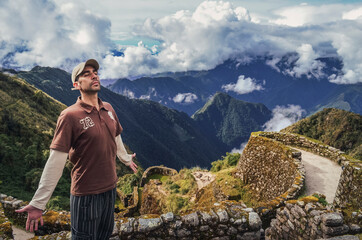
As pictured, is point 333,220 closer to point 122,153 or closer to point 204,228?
point 204,228

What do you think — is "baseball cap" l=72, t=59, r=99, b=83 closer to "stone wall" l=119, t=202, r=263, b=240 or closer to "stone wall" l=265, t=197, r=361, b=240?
"stone wall" l=119, t=202, r=263, b=240

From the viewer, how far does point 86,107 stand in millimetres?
3352

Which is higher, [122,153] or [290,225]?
[122,153]

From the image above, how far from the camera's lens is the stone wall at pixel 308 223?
4738 millimetres

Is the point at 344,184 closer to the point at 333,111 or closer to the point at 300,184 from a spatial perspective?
the point at 300,184

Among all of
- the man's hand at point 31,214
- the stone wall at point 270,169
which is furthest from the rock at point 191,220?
the stone wall at point 270,169

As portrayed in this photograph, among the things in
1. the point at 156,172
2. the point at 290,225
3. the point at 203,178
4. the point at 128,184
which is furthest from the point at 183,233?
the point at 128,184

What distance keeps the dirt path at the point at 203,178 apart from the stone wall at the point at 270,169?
7.06 m

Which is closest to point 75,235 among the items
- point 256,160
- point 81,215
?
point 81,215

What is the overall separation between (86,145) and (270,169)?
10.7m

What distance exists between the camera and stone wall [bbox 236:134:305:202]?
34.2 ft

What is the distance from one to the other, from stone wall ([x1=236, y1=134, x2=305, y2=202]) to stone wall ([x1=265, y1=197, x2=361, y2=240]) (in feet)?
10.9

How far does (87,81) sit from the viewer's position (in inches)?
134

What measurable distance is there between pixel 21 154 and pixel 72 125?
22123mm
